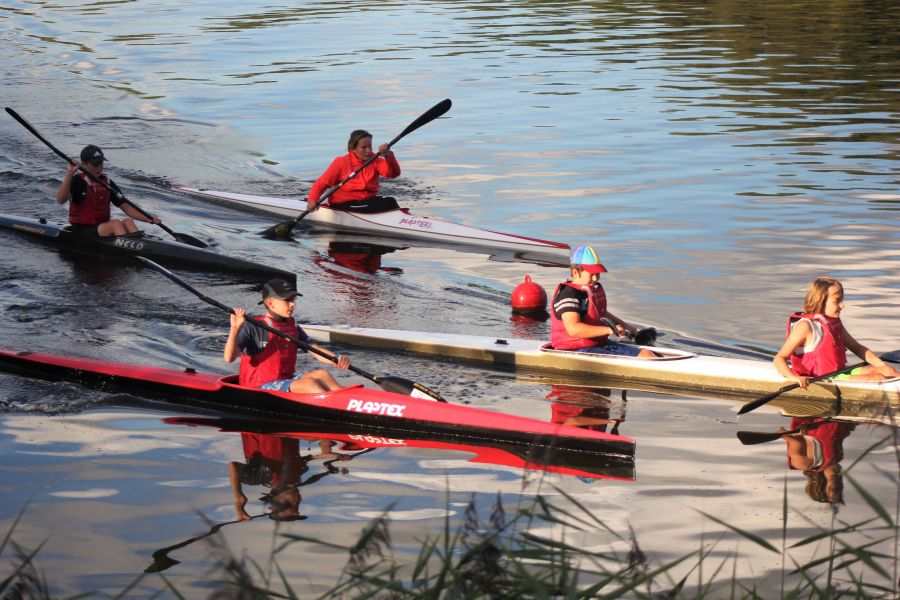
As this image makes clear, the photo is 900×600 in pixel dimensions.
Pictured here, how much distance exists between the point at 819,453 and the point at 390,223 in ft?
27.3

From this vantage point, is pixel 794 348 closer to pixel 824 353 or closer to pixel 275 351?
pixel 824 353

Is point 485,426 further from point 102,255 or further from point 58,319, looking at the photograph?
point 102,255

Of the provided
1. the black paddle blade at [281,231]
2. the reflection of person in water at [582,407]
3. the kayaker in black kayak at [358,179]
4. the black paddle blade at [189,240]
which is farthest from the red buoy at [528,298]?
the black paddle blade at [281,231]

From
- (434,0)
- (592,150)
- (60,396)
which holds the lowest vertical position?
(60,396)

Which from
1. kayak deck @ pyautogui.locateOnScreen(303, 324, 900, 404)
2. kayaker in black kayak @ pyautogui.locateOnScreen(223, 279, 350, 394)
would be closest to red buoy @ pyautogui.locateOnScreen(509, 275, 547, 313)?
kayak deck @ pyautogui.locateOnScreen(303, 324, 900, 404)

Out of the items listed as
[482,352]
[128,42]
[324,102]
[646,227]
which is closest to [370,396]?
[482,352]

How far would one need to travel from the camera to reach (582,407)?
9.53 metres

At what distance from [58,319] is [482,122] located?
40.1 ft

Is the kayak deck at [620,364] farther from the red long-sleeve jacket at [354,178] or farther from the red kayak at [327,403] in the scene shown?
the red long-sleeve jacket at [354,178]

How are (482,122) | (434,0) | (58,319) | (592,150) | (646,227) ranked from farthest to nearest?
(434,0), (482,122), (592,150), (646,227), (58,319)

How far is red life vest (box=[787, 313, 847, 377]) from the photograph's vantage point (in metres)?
9.06

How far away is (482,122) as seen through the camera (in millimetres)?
22594

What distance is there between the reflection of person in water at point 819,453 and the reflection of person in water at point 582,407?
50.8 inches

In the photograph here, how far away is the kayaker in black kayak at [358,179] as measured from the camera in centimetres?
1554
